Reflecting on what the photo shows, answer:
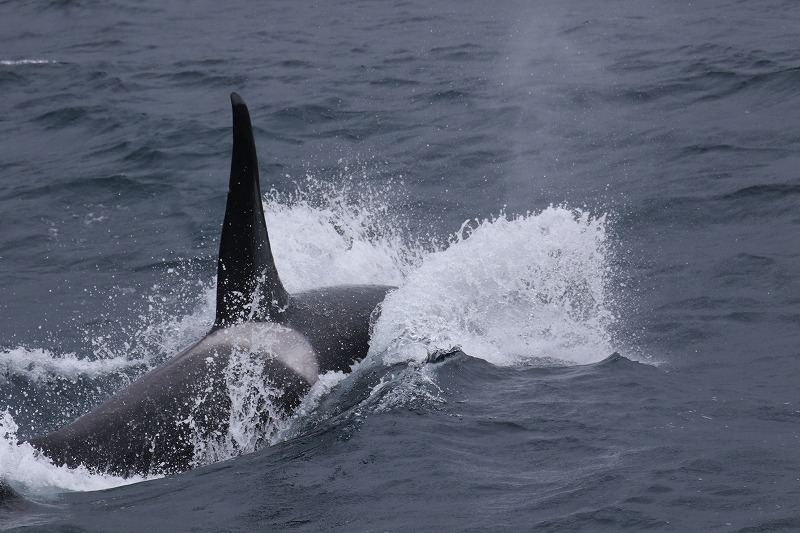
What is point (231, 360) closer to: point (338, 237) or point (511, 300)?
point (511, 300)

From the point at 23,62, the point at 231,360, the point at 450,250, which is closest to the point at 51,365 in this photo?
the point at 231,360

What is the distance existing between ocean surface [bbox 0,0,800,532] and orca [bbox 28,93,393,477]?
23 centimetres

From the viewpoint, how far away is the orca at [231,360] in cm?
805

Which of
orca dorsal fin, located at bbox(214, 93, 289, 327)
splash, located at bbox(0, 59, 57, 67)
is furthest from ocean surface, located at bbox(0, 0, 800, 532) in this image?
orca dorsal fin, located at bbox(214, 93, 289, 327)

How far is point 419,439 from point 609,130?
389 inches

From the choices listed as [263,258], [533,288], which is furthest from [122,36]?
[263,258]

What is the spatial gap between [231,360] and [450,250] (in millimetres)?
3942

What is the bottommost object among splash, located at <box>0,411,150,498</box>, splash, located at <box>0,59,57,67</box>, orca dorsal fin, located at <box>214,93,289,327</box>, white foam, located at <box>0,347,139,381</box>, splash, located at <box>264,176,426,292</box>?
white foam, located at <box>0,347,139,381</box>

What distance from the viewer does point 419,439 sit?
Answer: 824 cm

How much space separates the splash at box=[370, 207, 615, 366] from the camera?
33.4 ft

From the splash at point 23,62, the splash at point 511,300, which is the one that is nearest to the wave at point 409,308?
the splash at point 511,300

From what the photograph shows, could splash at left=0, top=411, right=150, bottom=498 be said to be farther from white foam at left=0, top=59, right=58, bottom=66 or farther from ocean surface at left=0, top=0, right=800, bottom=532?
white foam at left=0, top=59, right=58, bottom=66

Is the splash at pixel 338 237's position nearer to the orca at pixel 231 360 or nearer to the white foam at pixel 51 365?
the orca at pixel 231 360

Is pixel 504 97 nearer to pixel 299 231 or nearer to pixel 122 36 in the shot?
pixel 299 231
